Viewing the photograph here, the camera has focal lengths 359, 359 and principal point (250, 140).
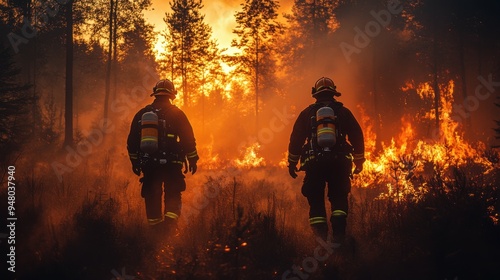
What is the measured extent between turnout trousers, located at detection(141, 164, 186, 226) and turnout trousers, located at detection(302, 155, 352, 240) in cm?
212

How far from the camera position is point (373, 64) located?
22.1 metres

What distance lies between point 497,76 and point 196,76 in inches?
834

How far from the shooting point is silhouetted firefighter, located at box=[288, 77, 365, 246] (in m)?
5.03

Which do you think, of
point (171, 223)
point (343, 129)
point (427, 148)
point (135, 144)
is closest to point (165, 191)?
point (171, 223)

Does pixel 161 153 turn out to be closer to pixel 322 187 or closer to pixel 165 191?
pixel 165 191

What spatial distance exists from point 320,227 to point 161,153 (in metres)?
2.76

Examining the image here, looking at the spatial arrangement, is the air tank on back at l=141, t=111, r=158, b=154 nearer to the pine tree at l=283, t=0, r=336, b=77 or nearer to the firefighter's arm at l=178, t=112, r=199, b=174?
the firefighter's arm at l=178, t=112, r=199, b=174

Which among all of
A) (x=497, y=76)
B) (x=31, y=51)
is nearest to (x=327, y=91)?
(x=497, y=76)

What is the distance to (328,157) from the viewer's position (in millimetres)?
5152

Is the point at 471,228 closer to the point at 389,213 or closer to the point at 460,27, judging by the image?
the point at 389,213

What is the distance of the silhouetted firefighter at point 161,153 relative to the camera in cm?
573

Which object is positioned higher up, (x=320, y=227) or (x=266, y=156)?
(x=266, y=156)

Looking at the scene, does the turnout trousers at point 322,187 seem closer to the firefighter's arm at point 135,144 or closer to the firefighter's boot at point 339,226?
the firefighter's boot at point 339,226

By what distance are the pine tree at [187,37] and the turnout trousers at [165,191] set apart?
923 inches
